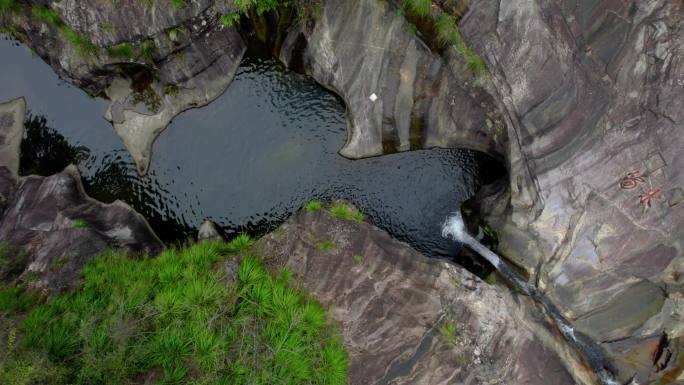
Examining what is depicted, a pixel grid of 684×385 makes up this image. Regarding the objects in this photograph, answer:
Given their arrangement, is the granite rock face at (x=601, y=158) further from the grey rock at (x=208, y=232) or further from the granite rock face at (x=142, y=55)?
the grey rock at (x=208, y=232)

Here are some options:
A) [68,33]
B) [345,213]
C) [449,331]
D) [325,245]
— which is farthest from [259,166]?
[449,331]

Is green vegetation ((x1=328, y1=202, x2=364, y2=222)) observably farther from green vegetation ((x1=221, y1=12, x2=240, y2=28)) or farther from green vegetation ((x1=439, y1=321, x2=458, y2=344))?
green vegetation ((x1=221, y1=12, x2=240, y2=28))

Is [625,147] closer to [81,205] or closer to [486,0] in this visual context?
[486,0]

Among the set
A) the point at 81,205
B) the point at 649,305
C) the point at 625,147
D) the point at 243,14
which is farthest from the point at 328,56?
the point at 649,305

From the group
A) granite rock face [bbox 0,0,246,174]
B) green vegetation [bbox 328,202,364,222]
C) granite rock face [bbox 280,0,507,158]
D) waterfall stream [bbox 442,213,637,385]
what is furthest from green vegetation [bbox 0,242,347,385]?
waterfall stream [bbox 442,213,637,385]

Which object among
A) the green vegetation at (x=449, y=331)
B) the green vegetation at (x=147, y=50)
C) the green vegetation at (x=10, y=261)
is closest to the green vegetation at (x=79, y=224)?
the green vegetation at (x=10, y=261)

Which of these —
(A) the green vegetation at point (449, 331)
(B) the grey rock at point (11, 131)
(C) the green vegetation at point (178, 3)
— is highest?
(C) the green vegetation at point (178, 3)

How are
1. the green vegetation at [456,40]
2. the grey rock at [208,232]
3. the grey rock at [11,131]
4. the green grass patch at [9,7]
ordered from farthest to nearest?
the grey rock at [11,131], the grey rock at [208,232], the green grass patch at [9,7], the green vegetation at [456,40]
